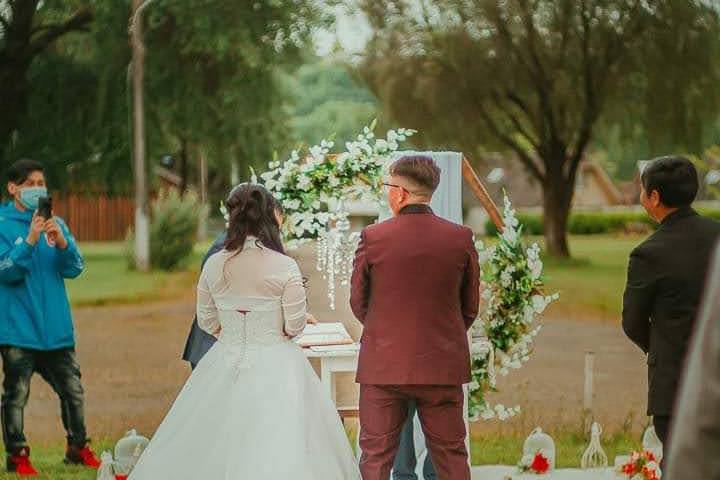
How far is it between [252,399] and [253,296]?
39 centimetres

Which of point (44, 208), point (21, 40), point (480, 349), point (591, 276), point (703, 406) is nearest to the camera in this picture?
point (703, 406)

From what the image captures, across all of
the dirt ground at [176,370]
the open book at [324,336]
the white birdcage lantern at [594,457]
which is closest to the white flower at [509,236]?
the open book at [324,336]

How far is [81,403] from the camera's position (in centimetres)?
595

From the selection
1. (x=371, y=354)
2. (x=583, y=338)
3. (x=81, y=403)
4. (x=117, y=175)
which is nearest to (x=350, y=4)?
(x=117, y=175)

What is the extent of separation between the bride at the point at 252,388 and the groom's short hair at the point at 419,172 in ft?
1.63

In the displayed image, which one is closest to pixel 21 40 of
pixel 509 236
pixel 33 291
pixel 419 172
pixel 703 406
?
pixel 33 291

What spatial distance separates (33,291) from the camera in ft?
18.9

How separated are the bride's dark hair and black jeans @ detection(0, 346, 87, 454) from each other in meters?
1.82

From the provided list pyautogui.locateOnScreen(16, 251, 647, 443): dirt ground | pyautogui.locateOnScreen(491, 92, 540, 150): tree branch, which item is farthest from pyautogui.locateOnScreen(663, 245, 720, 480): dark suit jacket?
pyautogui.locateOnScreen(491, 92, 540, 150): tree branch

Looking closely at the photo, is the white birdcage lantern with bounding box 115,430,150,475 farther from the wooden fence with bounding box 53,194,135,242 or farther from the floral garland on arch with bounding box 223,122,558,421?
the wooden fence with bounding box 53,194,135,242

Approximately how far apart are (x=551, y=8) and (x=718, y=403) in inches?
389

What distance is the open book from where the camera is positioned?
17.2ft

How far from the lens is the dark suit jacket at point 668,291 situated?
3.56 m

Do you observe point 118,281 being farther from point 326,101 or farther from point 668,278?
point 668,278
